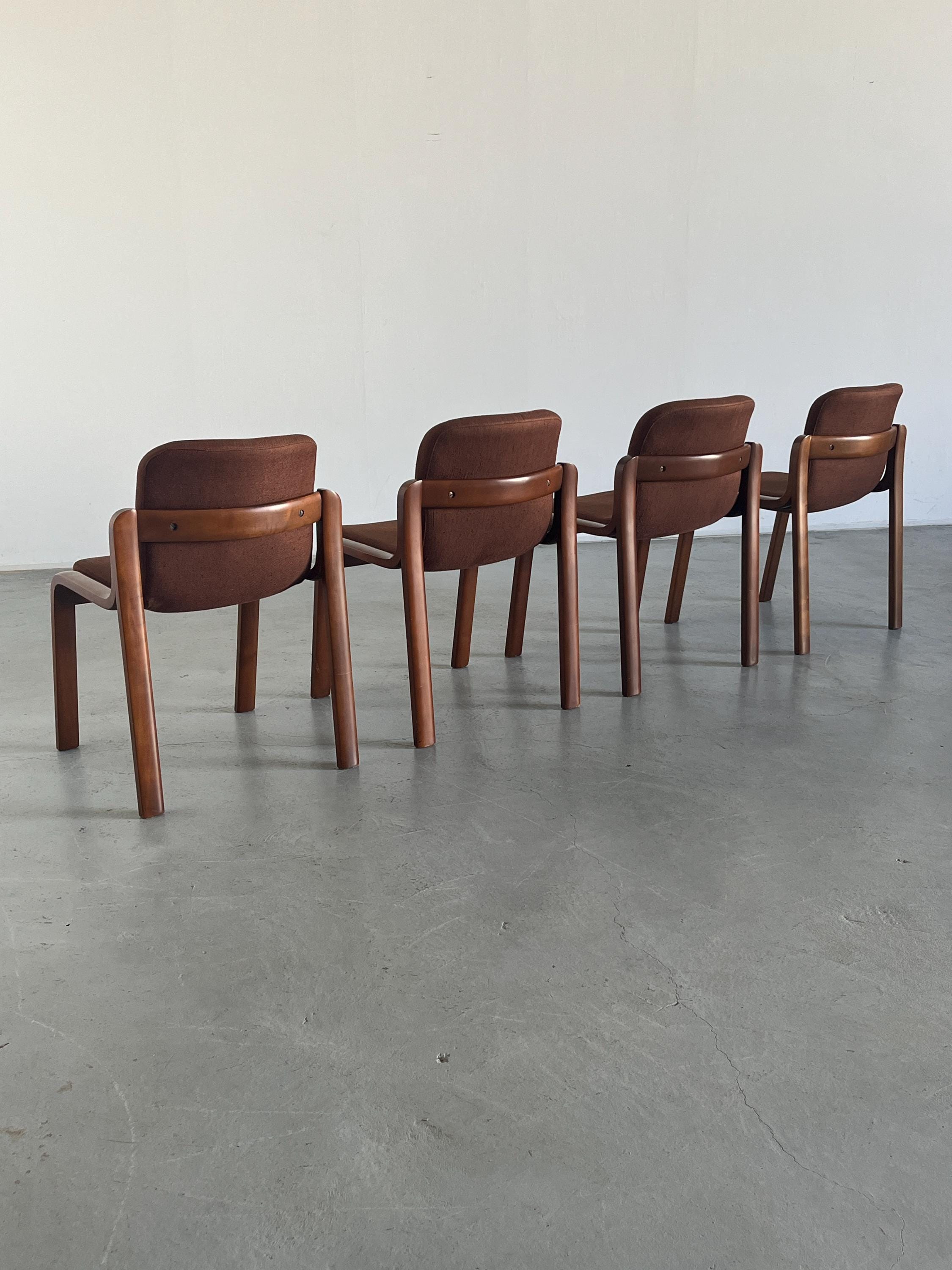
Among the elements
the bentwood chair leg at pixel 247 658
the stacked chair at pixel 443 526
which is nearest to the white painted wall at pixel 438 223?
the stacked chair at pixel 443 526

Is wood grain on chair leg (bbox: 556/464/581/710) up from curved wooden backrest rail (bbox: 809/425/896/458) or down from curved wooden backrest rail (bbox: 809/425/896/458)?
down

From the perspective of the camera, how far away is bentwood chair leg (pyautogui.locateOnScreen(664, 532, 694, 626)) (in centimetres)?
403

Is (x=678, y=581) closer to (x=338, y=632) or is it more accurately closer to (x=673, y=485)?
(x=673, y=485)

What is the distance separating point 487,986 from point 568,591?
1511 millimetres

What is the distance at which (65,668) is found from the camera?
282cm

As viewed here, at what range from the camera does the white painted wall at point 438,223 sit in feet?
16.3

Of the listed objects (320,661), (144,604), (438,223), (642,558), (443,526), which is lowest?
(320,661)

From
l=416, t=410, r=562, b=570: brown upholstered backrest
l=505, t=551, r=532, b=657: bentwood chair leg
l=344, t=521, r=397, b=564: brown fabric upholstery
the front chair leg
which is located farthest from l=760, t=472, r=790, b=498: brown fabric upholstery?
l=344, t=521, r=397, b=564: brown fabric upholstery

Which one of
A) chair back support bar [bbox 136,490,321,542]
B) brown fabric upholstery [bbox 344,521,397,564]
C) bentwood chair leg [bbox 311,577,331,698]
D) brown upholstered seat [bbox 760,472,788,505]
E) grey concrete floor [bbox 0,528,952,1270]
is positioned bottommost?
grey concrete floor [bbox 0,528,952,1270]

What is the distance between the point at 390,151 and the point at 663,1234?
16.5ft

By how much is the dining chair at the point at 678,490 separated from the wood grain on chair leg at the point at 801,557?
→ 18cm

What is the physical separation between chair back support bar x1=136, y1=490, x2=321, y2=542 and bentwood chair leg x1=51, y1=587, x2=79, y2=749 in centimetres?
53

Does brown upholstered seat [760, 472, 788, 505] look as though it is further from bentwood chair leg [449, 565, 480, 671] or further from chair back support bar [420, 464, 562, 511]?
chair back support bar [420, 464, 562, 511]

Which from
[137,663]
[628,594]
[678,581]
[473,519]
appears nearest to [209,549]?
[137,663]
